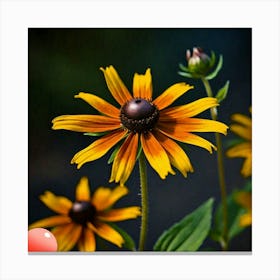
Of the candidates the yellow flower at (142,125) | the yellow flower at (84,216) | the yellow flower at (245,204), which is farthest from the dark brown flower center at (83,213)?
the yellow flower at (245,204)

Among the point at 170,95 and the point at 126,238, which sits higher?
the point at 170,95

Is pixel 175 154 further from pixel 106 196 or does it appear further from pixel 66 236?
pixel 66 236

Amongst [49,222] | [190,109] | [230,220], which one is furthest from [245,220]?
[49,222]

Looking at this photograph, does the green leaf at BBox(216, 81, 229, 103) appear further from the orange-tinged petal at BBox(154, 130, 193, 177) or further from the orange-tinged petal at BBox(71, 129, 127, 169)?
the orange-tinged petal at BBox(71, 129, 127, 169)

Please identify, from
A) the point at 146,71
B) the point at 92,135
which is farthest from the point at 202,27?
the point at 92,135

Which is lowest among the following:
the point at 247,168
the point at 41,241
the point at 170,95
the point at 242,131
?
the point at 41,241
